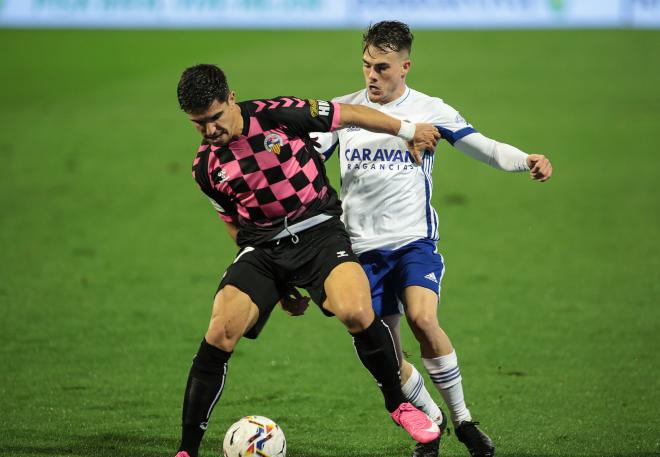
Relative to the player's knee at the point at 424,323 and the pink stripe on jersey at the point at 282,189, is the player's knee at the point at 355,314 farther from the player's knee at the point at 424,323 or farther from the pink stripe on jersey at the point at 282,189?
the pink stripe on jersey at the point at 282,189

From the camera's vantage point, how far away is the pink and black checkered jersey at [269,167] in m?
6.03

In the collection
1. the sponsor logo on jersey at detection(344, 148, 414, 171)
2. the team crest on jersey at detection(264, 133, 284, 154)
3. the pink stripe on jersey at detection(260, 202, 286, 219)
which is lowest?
the pink stripe on jersey at detection(260, 202, 286, 219)

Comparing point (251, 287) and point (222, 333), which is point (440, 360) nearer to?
point (251, 287)

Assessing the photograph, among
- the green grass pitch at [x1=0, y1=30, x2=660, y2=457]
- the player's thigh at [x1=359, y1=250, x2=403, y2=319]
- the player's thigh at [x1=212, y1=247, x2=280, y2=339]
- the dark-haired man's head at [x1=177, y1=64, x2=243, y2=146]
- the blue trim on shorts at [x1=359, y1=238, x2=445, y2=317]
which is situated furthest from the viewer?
the green grass pitch at [x1=0, y1=30, x2=660, y2=457]

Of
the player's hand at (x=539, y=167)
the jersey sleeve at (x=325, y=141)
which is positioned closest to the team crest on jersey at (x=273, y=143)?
the jersey sleeve at (x=325, y=141)

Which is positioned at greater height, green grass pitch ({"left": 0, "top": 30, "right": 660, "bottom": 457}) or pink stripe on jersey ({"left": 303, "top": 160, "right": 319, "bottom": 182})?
pink stripe on jersey ({"left": 303, "top": 160, "right": 319, "bottom": 182})

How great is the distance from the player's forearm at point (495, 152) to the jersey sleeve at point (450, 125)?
0.04 meters

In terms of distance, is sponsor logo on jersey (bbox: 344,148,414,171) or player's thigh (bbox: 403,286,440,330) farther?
sponsor logo on jersey (bbox: 344,148,414,171)

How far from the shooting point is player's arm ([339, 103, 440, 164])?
240 inches

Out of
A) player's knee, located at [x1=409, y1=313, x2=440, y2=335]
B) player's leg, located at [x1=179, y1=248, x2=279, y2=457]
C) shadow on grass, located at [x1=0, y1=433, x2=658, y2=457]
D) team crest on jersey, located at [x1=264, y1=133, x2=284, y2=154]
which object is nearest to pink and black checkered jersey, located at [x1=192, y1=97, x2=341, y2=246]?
team crest on jersey, located at [x1=264, y1=133, x2=284, y2=154]

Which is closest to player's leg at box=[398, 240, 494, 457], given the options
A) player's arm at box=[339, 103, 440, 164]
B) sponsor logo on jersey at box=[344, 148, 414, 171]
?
sponsor logo on jersey at box=[344, 148, 414, 171]

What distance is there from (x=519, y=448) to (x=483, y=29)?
21.1m

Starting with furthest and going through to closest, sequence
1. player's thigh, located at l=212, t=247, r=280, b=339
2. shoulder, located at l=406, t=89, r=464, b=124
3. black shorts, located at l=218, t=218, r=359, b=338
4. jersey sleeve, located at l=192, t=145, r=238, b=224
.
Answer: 1. shoulder, located at l=406, t=89, r=464, b=124
2. jersey sleeve, located at l=192, t=145, r=238, b=224
3. black shorts, located at l=218, t=218, r=359, b=338
4. player's thigh, located at l=212, t=247, r=280, b=339

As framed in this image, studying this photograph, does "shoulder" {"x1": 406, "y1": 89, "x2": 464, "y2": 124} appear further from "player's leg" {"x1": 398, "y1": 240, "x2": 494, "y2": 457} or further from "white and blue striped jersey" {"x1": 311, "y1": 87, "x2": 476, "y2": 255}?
"player's leg" {"x1": 398, "y1": 240, "x2": 494, "y2": 457}
